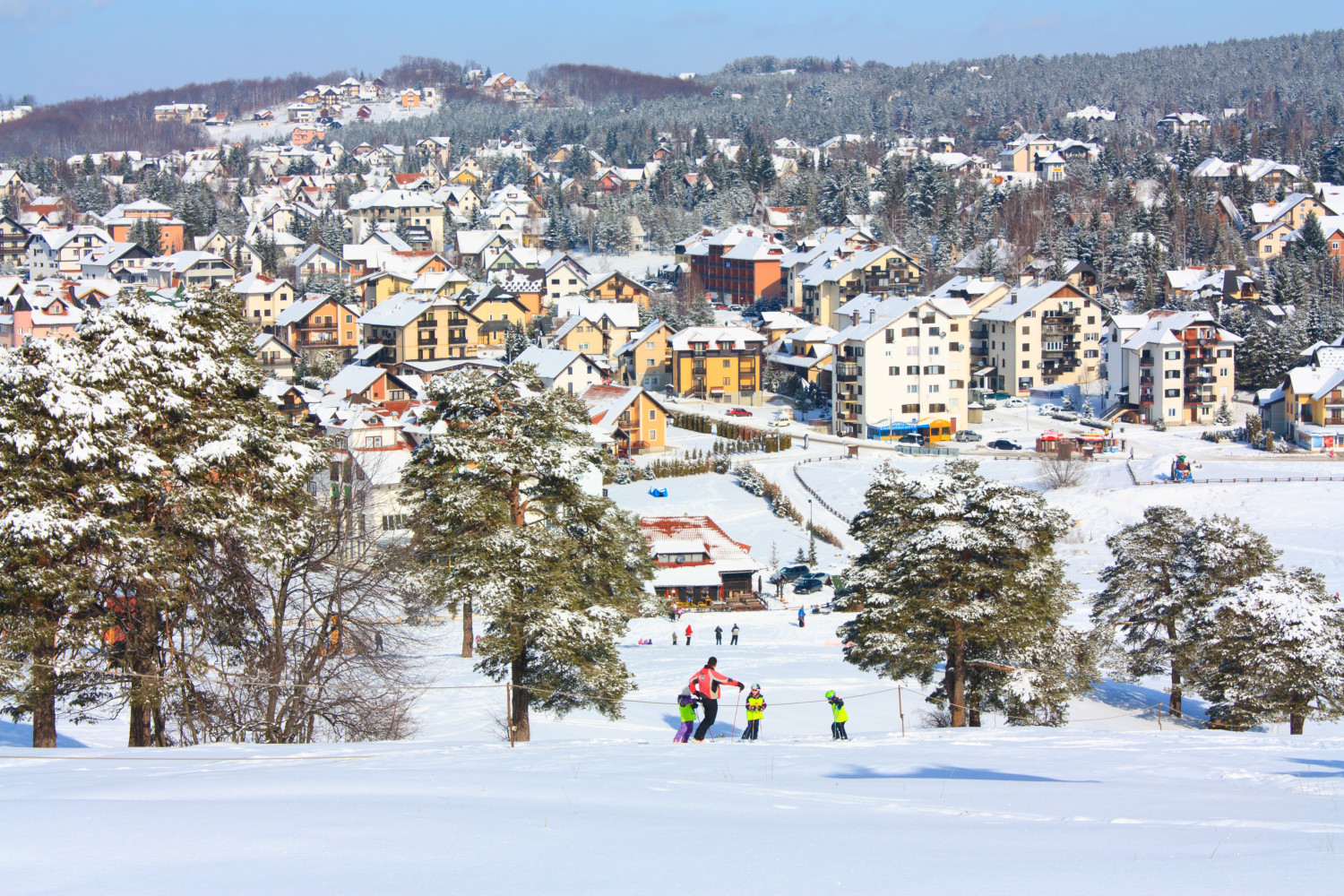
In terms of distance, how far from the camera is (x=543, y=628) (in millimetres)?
11672

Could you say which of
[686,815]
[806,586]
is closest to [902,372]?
[806,586]

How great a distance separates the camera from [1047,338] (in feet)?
190

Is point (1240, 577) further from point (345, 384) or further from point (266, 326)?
point (266, 326)

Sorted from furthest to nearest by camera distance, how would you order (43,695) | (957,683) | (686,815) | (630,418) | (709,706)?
(630,418) < (957,683) < (709,706) < (43,695) < (686,815)

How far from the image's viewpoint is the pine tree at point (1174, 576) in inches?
695

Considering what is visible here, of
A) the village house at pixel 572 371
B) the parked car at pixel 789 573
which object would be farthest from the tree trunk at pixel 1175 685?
the village house at pixel 572 371

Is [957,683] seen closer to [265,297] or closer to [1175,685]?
[1175,685]

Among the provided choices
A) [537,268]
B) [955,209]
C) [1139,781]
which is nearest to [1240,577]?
[1139,781]

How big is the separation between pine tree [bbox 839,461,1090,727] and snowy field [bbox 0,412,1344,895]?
2.28 meters

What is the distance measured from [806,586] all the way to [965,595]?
1501cm

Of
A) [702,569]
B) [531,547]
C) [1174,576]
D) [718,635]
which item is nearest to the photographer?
[531,547]

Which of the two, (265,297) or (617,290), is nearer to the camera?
(265,297)

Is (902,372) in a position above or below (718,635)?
above

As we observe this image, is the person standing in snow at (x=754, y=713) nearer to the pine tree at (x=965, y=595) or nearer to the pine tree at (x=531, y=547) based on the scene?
the pine tree at (x=531, y=547)
